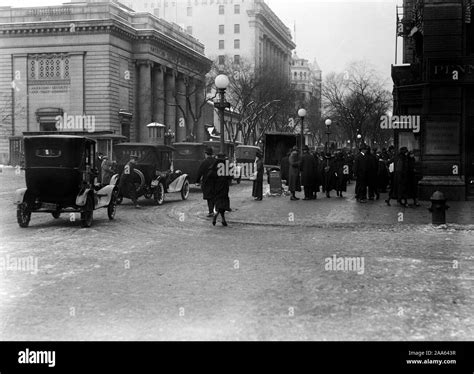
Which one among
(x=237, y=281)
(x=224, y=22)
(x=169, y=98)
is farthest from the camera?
(x=224, y=22)

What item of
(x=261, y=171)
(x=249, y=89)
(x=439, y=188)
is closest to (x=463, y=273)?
(x=439, y=188)

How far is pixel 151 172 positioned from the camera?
21641mm

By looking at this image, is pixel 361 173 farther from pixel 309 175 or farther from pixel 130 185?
pixel 130 185

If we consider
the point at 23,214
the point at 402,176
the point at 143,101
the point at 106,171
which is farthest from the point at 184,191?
the point at 143,101

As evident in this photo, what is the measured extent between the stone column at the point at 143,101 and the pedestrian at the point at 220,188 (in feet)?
164

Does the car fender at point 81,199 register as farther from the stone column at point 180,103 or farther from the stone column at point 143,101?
the stone column at point 180,103

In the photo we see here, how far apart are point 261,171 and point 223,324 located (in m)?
16.7

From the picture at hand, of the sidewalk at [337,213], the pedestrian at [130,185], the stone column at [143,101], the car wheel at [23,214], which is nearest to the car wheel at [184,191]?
the sidewalk at [337,213]

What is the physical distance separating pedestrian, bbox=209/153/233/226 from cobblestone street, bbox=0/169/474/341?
0.52 m

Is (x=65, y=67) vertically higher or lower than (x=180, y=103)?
higher

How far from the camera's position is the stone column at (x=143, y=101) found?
64625mm

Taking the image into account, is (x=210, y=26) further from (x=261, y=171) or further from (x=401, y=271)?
(x=401, y=271)

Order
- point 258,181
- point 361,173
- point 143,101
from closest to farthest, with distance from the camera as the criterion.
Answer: point 361,173, point 258,181, point 143,101

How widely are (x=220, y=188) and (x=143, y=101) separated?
171 feet
